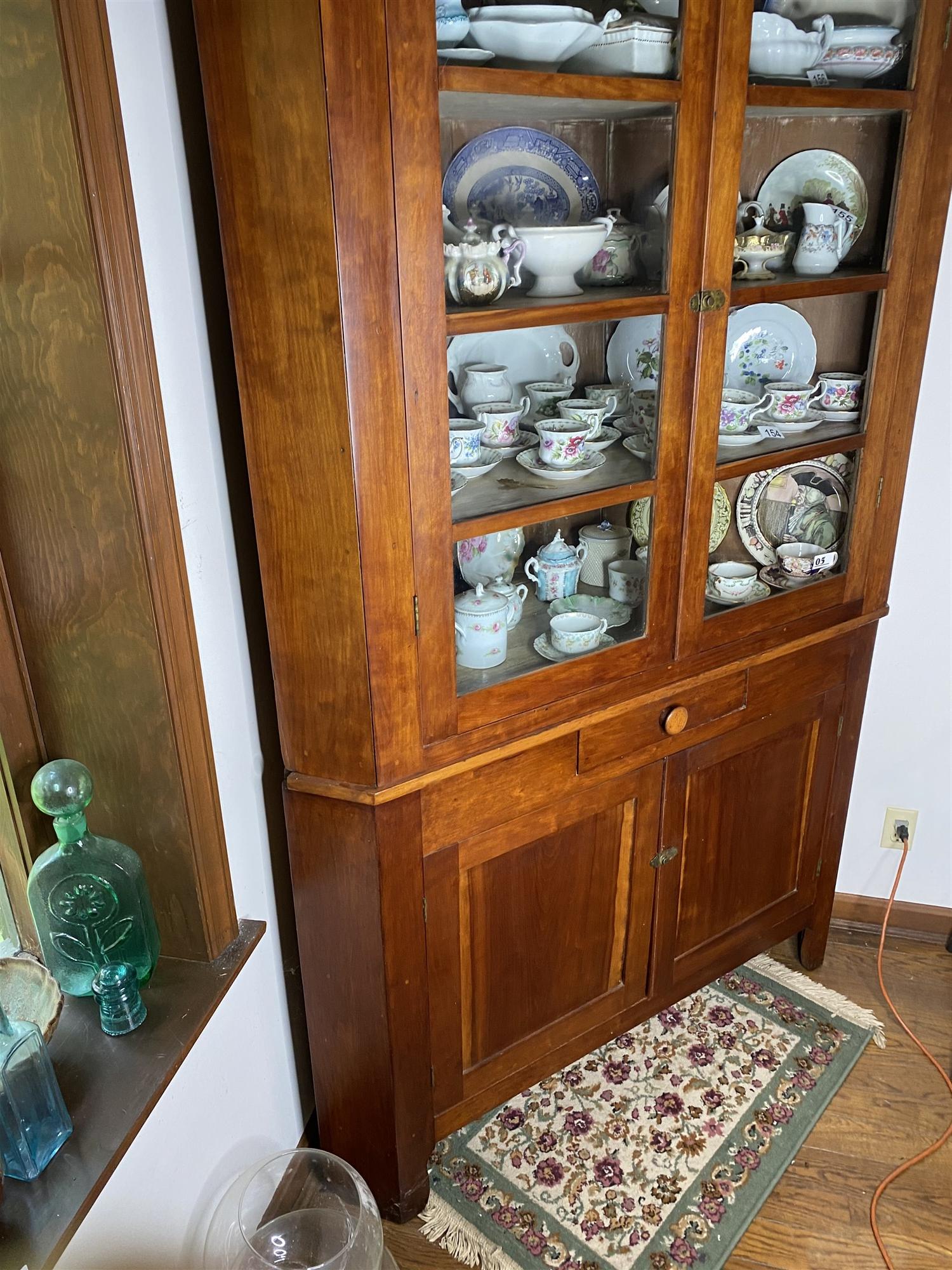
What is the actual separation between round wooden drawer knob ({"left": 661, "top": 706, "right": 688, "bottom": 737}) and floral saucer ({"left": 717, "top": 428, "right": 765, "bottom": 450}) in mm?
384

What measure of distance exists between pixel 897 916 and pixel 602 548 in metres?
1.19

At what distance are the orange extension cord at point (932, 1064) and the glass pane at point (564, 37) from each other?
154cm

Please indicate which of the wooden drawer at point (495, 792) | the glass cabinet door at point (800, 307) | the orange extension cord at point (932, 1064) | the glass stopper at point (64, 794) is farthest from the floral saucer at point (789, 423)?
the glass stopper at point (64, 794)

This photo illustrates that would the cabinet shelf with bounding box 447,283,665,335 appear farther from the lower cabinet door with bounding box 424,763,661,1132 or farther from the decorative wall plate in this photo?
the lower cabinet door with bounding box 424,763,661,1132

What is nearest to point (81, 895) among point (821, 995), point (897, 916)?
point (821, 995)

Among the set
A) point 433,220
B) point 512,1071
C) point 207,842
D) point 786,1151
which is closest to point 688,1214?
point 786,1151

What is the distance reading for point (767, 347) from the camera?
1.48 m

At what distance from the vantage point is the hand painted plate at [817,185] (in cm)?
137

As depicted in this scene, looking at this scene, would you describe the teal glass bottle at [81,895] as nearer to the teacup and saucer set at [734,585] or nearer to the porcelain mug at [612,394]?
the porcelain mug at [612,394]

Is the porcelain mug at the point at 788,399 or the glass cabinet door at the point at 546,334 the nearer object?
the glass cabinet door at the point at 546,334

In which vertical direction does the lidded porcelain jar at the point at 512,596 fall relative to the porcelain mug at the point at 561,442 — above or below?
below

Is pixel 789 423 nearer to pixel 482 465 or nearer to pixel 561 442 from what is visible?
pixel 561 442

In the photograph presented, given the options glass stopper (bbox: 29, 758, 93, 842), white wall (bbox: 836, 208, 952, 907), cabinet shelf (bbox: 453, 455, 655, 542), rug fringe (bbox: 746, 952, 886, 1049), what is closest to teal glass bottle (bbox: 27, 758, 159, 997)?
glass stopper (bbox: 29, 758, 93, 842)

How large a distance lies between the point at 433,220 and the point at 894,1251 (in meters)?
1.53
